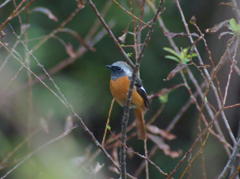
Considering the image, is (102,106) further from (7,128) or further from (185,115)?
(7,128)

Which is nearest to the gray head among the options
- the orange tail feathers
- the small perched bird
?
the small perched bird

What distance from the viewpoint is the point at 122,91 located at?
14.2ft

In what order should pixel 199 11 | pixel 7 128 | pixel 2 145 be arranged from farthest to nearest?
1. pixel 199 11
2. pixel 7 128
3. pixel 2 145

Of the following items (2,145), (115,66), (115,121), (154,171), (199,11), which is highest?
(2,145)

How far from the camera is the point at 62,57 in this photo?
7.00 m

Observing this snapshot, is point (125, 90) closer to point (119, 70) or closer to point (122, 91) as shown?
point (122, 91)

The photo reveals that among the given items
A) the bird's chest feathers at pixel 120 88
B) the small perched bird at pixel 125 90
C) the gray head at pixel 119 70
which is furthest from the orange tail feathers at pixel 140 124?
the gray head at pixel 119 70

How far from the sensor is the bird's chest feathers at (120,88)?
4.30 m

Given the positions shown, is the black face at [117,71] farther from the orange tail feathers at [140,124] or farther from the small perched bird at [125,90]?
the orange tail feathers at [140,124]

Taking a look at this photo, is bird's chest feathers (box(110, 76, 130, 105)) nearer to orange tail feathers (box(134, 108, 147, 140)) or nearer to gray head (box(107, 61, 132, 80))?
gray head (box(107, 61, 132, 80))

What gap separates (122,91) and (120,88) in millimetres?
32

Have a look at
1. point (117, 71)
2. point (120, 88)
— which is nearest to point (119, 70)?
point (117, 71)

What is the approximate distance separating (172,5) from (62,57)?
1.61m

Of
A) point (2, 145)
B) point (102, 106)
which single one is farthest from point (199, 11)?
point (2, 145)
